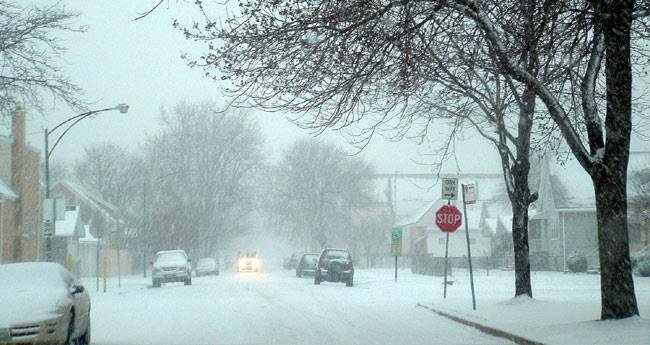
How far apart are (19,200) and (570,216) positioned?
101 feet

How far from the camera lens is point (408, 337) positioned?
48.6 feet

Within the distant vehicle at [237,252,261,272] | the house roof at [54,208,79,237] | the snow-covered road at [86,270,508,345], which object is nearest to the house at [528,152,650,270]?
the snow-covered road at [86,270,508,345]

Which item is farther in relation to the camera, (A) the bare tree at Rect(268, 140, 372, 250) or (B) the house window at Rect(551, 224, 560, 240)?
(A) the bare tree at Rect(268, 140, 372, 250)

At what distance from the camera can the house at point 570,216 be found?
5028 centimetres

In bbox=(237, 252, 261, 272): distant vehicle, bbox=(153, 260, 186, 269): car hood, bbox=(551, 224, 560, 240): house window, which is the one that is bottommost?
bbox=(237, 252, 261, 272): distant vehicle

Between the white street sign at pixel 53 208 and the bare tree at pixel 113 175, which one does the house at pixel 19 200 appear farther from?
the bare tree at pixel 113 175

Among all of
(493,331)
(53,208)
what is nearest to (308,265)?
(53,208)

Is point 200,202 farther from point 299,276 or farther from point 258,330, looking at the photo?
point 258,330

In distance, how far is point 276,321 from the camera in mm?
18391

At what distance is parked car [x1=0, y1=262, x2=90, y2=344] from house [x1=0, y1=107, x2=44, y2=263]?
23187 mm

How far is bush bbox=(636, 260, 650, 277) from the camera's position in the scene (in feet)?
116

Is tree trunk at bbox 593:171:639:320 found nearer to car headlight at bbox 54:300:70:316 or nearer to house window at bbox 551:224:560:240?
car headlight at bbox 54:300:70:316

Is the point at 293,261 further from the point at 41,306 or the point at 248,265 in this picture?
the point at 41,306

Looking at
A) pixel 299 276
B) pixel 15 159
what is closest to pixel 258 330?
pixel 15 159
